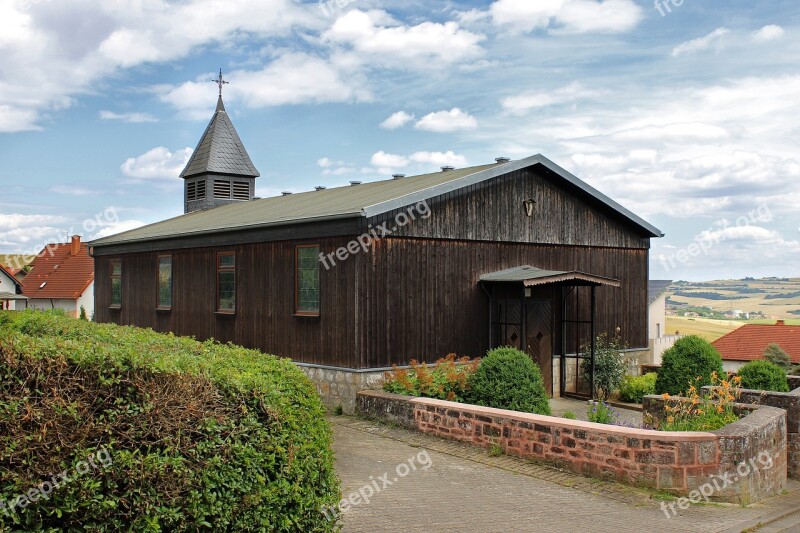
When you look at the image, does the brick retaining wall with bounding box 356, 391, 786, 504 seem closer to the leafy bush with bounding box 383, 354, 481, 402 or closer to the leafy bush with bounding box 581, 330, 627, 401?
the leafy bush with bounding box 383, 354, 481, 402

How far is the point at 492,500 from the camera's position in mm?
8961

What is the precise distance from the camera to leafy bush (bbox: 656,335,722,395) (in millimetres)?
16062

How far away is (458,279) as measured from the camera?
54.1 ft

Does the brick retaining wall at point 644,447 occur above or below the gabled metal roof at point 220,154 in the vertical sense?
below

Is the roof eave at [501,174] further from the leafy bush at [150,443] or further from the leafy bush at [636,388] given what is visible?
the leafy bush at [150,443]

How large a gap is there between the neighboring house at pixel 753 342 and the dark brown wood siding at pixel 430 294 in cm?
1721

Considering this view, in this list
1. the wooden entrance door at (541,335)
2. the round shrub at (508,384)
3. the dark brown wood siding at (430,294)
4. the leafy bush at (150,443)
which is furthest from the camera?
the wooden entrance door at (541,335)

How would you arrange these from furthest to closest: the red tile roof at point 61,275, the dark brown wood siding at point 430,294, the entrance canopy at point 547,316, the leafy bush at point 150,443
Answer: the red tile roof at point 61,275
the entrance canopy at point 547,316
the dark brown wood siding at point 430,294
the leafy bush at point 150,443

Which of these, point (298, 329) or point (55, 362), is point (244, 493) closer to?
point (55, 362)

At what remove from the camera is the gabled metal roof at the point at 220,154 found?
1110 inches

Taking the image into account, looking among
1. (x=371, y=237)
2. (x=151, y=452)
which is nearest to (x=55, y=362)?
(x=151, y=452)

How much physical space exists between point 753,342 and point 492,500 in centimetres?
2838

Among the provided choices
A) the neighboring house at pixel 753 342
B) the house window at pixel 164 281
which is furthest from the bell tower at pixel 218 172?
the neighboring house at pixel 753 342

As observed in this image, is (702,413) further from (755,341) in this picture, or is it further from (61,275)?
(61,275)
